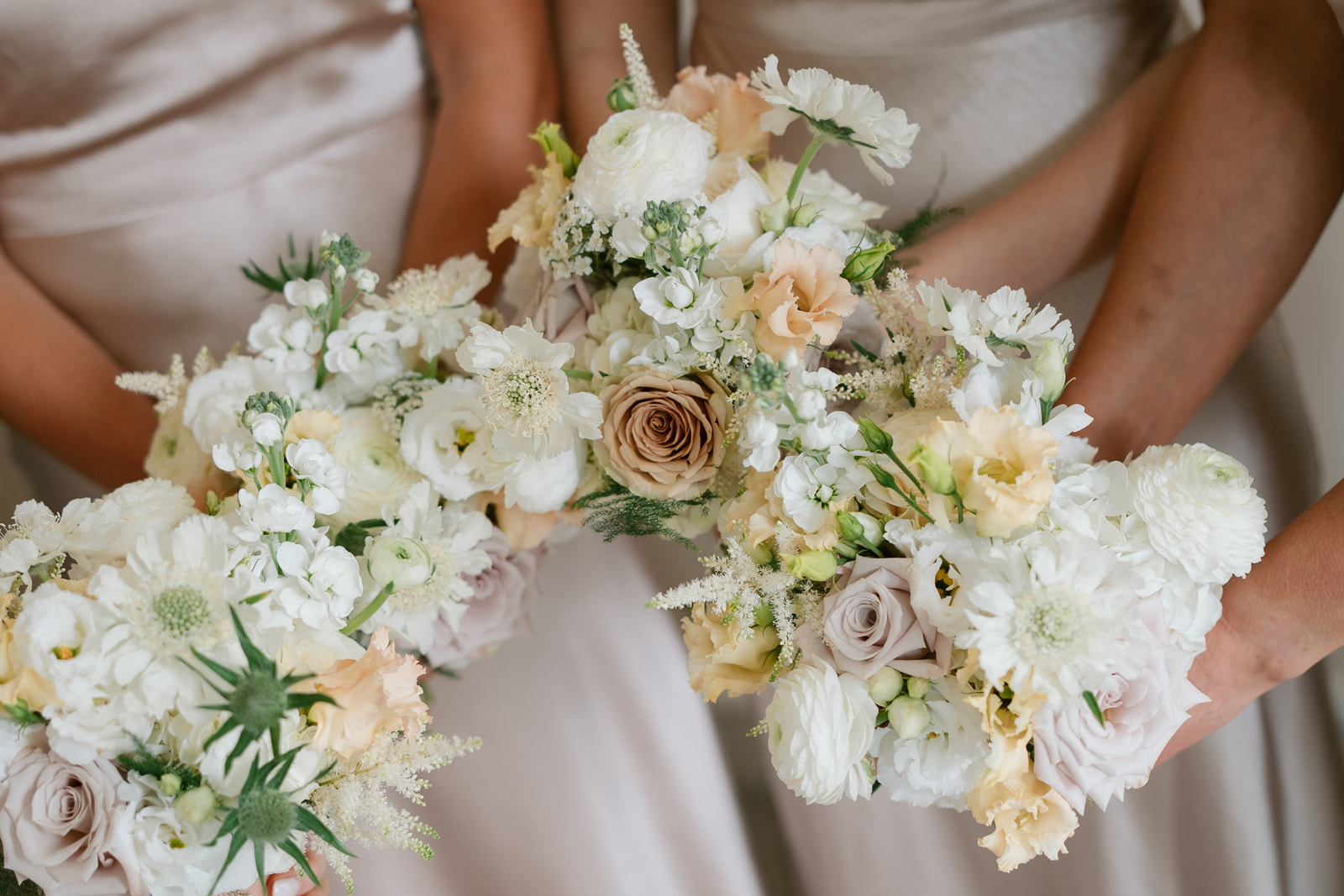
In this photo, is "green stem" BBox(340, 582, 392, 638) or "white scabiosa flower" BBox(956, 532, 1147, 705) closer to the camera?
"white scabiosa flower" BBox(956, 532, 1147, 705)

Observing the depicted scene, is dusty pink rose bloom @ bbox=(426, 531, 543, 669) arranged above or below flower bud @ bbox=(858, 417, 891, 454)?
above

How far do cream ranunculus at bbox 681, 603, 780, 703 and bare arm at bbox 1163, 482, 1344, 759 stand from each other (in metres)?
0.34

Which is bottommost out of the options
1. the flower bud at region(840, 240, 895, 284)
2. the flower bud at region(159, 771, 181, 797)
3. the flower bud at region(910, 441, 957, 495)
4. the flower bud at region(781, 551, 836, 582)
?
the flower bud at region(159, 771, 181, 797)

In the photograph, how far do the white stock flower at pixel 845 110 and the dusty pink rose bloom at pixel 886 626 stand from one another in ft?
0.97

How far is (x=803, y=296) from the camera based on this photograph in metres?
0.57

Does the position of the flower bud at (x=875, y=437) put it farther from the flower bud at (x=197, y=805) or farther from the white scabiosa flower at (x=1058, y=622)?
the flower bud at (x=197, y=805)

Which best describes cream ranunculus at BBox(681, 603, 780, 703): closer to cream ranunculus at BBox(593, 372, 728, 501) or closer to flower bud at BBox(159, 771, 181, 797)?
cream ranunculus at BBox(593, 372, 728, 501)

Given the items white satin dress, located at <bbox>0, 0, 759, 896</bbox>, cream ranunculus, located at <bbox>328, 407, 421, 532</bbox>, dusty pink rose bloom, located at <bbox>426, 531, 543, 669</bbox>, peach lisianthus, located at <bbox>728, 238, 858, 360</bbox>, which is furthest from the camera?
white satin dress, located at <bbox>0, 0, 759, 896</bbox>

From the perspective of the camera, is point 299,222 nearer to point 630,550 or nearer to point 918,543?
point 630,550

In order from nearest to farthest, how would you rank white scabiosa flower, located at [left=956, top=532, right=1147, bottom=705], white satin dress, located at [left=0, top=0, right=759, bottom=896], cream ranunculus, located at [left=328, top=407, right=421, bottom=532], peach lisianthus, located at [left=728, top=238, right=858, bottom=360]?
white scabiosa flower, located at [left=956, top=532, right=1147, bottom=705], peach lisianthus, located at [left=728, top=238, right=858, bottom=360], cream ranunculus, located at [left=328, top=407, right=421, bottom=532], white satin dress, located at [left=0, top=0, right=759, bottom=896]

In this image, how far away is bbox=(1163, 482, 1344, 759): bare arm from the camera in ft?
2.08

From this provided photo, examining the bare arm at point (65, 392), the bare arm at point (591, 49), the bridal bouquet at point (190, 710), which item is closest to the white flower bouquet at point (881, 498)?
the bridal bouquet at point (190, 710)

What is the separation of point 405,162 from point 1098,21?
2.88ft

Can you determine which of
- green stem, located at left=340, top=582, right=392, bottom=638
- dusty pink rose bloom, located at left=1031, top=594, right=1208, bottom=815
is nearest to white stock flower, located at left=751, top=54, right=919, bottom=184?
dusty pink rose bloom, located at left=1031, top=594, right=1208, bottom=815
